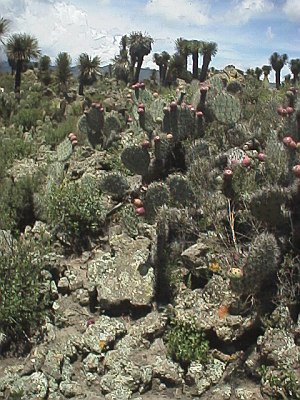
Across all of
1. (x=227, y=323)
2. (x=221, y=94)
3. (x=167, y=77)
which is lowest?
(x=227, y=323)

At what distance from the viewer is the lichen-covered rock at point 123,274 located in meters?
6.15

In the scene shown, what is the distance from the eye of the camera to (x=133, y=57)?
38.6 meters

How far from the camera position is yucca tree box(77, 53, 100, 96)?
111 ft

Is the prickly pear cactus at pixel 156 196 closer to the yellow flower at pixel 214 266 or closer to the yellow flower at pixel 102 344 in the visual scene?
the yellow flower at pixel 214 266

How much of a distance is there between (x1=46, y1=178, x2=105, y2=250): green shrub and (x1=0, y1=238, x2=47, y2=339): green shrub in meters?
0.95

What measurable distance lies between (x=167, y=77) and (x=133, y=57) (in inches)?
118

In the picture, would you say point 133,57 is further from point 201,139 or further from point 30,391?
point 30,391

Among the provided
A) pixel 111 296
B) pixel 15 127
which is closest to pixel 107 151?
pixel 111 296

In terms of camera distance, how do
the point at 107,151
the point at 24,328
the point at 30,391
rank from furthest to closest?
the point at 107,151
the point at 24,328
the point at 30,391

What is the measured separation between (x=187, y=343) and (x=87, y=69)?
29856 millimetres

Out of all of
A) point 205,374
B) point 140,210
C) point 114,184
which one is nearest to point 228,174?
point 140,210

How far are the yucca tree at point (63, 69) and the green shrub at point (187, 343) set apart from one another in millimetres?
28646

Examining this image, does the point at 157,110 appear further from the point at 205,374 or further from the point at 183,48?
the point at 183,48

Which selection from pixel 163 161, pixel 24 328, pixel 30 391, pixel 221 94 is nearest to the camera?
pixel 30 391
